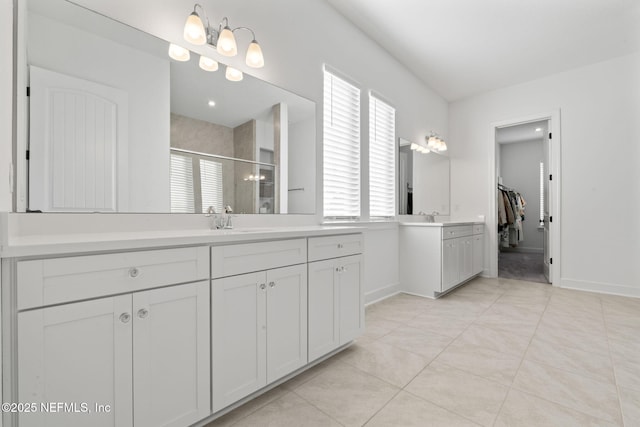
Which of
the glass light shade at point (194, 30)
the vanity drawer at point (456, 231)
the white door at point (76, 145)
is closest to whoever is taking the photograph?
the white door at point (76, 145)

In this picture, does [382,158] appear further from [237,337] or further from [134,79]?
[237,337]

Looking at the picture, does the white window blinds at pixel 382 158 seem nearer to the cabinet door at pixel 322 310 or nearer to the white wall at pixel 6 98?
the cabinet door at pixel 322 310

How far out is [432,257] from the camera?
331cm

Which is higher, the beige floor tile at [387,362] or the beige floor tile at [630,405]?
the beige floor tile at [630,405]

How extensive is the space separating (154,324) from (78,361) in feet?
0.75

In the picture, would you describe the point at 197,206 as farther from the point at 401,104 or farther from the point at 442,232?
the point at 401,104

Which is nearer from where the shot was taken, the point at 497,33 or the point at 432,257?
the point at 497,33

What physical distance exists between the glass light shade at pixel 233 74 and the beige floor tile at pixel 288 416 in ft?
6.50

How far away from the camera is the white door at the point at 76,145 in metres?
1.25

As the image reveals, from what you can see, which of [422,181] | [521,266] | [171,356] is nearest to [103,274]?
[171,356]

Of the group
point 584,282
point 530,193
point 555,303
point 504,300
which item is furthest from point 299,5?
point 530,193

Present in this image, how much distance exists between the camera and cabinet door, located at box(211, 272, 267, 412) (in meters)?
1.26

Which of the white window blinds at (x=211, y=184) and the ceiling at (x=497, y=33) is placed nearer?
the white window blinds at (x=211, y=184)

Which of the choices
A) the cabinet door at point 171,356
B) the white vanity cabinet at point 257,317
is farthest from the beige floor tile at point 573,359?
the cabinet door at point 171,356
